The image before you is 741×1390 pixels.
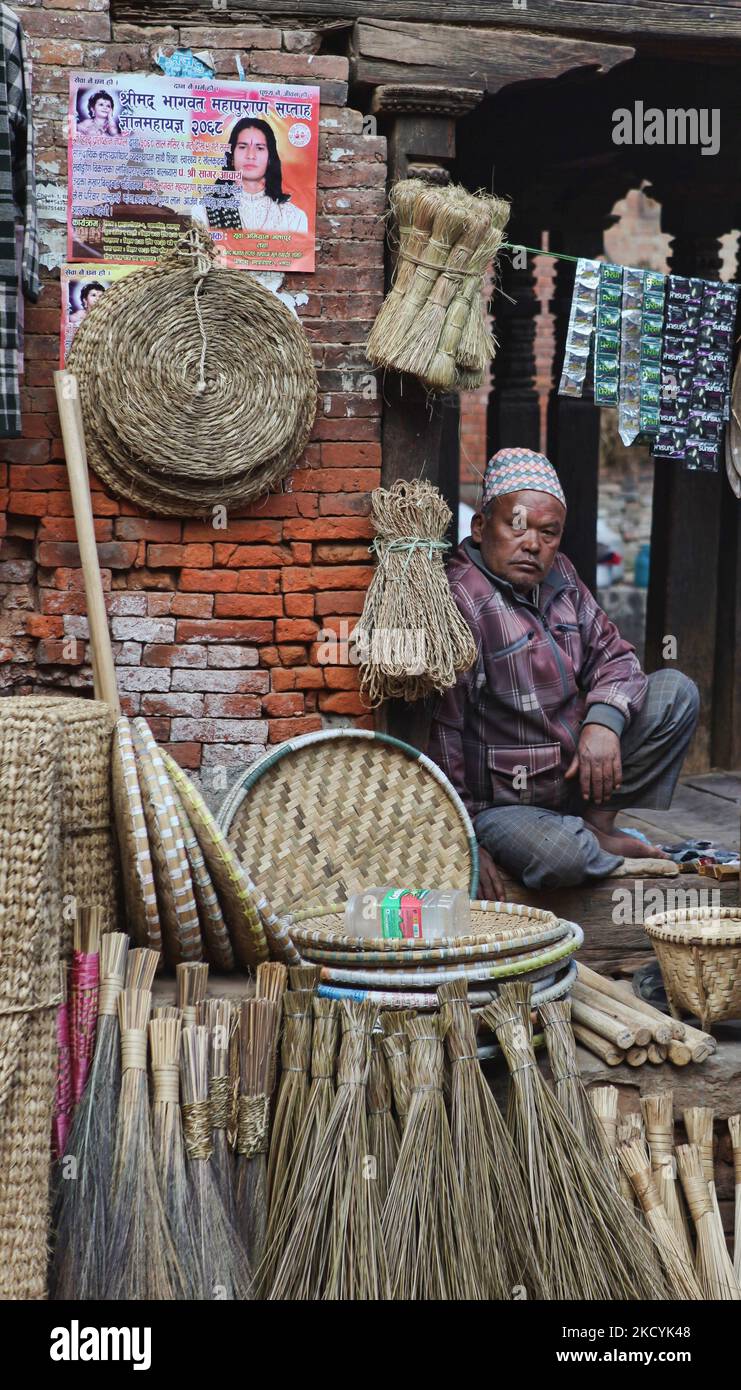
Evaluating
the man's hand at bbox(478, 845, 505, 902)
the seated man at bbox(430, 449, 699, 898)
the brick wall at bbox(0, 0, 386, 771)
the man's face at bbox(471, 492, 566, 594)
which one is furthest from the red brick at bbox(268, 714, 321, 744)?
the man's face at bbox(471, 492, 566, 594)

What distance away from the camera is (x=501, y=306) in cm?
714

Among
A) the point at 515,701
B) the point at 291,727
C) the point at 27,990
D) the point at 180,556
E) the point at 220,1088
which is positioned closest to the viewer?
the point at 27,990

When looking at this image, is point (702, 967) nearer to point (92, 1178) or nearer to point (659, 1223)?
point (659, 1223)

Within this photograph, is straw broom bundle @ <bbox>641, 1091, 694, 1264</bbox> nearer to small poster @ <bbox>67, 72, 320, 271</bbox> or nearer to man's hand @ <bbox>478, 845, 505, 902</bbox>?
man's hand @ <bbox>478, 845, 505, 902</bbox>

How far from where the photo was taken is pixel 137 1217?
10.4 ft

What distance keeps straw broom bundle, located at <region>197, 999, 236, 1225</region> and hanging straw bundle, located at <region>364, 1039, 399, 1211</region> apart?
13.4 inches

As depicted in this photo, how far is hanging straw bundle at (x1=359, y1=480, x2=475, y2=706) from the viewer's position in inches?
176

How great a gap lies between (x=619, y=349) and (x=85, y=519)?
209cm

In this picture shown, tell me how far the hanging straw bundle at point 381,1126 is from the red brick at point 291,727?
1.47 metres

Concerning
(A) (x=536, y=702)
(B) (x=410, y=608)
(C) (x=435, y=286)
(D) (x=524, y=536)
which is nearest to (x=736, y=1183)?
(A) (x=536, y=702)

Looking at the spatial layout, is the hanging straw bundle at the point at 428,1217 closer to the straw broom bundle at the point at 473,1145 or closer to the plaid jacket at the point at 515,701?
the straw broom bundle at the point at 473,1145

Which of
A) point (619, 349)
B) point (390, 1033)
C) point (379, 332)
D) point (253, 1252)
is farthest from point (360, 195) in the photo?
point (253, 1252)

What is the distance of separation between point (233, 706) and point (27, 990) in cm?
163

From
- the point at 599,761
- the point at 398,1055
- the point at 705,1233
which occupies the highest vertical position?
the point at 599,761
